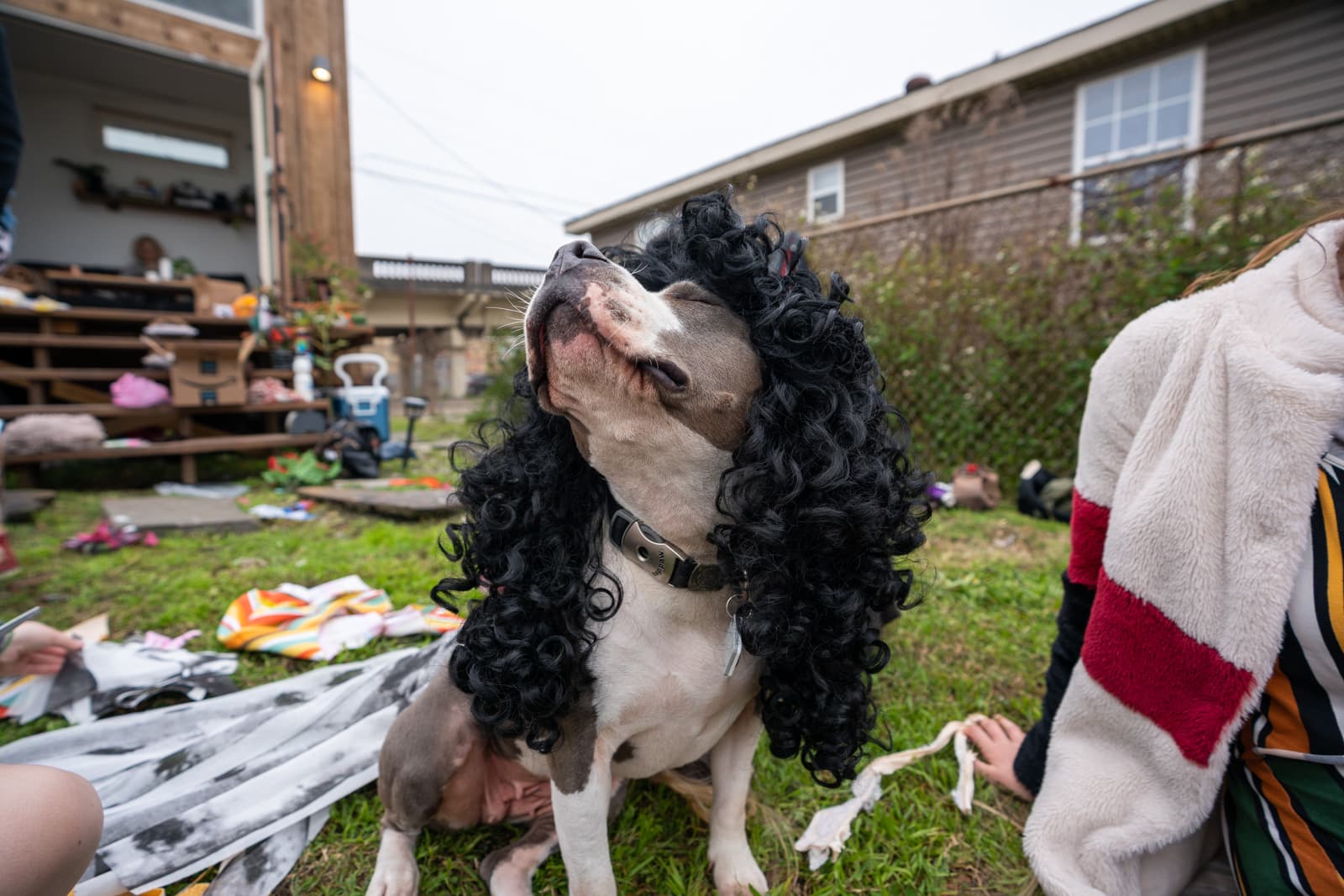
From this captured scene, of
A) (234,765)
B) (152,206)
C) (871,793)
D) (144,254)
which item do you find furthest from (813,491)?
(152,206)

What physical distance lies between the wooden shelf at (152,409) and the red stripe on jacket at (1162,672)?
20.4 feet

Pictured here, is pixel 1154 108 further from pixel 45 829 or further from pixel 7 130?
pixel 45 829

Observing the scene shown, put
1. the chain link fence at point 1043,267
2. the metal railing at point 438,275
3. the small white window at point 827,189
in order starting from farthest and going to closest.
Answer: the metal railing at point 438,275 < the small white window at point 827,189 < the chain link fence at point 1043,267

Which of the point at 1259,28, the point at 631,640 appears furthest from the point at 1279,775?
the point at 1259,28

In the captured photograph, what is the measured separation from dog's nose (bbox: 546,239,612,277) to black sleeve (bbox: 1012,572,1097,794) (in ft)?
4.04

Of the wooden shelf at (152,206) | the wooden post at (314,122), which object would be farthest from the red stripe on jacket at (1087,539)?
the wooden shelf at (152,206)

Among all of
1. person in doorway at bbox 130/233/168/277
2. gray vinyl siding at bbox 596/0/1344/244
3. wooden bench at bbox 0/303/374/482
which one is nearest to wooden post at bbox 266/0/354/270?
wooden bench at bbox 0/303/374/482

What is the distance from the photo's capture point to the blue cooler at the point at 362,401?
19.9 ft

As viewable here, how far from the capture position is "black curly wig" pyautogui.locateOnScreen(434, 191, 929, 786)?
1057 mm

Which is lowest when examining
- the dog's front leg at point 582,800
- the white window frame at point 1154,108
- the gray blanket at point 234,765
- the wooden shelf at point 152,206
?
the gray blanket at point 234,765

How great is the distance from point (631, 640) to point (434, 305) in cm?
1728

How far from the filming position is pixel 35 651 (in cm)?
165

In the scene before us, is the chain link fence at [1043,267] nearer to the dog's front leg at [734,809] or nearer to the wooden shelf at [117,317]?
the dog's front leg at [734,809]

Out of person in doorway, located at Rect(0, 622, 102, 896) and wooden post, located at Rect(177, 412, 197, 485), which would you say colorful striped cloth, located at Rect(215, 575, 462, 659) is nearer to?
person in doorway, located at Rect(0, 622, 102, 896)
